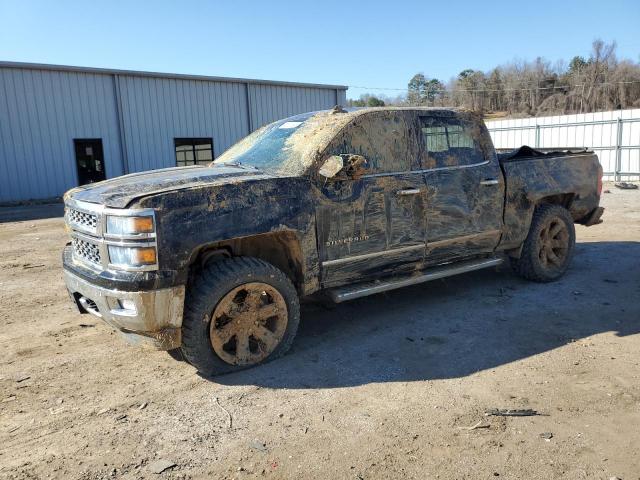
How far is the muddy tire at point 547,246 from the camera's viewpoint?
5770mm

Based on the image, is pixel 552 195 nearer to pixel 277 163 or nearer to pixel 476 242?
pixel 476 242

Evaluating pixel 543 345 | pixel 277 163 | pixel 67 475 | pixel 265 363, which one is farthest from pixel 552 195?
pixel 67 475

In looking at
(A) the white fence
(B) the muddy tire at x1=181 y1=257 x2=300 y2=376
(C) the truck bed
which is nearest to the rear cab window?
(C) the truck bed

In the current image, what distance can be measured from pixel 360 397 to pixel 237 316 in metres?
1.07

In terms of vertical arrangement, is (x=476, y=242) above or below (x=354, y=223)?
below

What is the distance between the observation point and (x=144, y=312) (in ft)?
11.2

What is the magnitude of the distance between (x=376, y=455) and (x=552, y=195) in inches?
165

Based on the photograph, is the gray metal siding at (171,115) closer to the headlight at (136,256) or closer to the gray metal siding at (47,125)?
the gray metal siding at (47,125)

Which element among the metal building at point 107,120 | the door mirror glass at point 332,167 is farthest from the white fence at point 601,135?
the door mirror glass at point 332,167

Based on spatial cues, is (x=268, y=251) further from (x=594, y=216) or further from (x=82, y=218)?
(x=594, y=216)

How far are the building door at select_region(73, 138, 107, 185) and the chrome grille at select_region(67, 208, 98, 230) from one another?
16067mm

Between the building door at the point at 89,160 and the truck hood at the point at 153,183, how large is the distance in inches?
633

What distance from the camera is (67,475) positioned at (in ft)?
8.95

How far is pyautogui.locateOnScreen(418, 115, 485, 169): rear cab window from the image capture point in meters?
4.87
